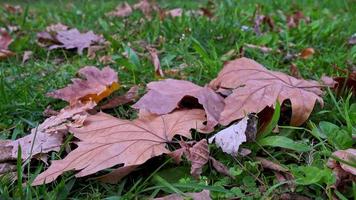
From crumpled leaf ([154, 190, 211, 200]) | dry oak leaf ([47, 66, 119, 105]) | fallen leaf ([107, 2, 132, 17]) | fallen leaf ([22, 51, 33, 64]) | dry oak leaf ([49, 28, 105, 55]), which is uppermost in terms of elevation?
crumpled leaf ([154, 190, 211, 200])

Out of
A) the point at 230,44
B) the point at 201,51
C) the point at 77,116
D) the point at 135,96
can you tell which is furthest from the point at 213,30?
the point at 77,116

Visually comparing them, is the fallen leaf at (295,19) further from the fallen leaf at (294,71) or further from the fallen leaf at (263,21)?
the fallen leaf at (294,71)

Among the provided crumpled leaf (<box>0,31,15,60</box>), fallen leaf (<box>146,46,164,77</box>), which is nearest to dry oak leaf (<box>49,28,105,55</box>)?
crumpled leaf (<box>0,31,15,60</box>)

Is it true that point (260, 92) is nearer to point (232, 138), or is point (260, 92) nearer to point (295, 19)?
point (232, 138)

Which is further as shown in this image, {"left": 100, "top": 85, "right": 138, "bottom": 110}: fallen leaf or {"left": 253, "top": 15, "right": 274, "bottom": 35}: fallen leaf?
{"left": 253, "top": 15, "right": 274, "bottom": 35}: fallen leaf

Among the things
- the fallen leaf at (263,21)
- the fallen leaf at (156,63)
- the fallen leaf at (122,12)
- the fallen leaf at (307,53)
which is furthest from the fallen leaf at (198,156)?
the fallen leaf at (122,12)

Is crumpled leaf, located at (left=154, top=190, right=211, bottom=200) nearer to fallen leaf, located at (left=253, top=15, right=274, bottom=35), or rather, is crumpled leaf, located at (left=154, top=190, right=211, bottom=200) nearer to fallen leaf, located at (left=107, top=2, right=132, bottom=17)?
fallen leaf, located at (left=253, top=15, right=274, bottom=35)
